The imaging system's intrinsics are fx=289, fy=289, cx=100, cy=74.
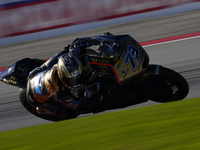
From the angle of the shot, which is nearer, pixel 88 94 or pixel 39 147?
pixel 39 147

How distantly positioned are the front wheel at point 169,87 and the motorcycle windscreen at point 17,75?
6.11ft

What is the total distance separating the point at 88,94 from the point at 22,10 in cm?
645

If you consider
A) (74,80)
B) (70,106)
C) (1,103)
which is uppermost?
(74,80)

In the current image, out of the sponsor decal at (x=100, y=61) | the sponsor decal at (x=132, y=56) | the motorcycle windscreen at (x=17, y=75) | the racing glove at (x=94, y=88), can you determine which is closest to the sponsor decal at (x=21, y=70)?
the motorcycle windscreen at (x=17, y=75)

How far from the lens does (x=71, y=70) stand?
317 cm

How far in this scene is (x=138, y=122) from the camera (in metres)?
3.03

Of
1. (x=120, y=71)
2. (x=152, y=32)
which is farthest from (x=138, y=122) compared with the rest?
(x=152, y=32)

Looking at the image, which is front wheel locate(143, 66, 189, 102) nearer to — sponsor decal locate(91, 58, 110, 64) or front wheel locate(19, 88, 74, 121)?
sponsor decal locate(91, 58, 110, 64)

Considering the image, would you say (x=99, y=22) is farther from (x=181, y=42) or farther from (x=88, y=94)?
(x=88, y=94)

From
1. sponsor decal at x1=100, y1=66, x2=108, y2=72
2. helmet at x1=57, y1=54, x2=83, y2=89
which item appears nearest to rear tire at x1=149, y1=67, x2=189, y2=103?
sponsor decal at x1=100, y1=66, x2=108, y2=72

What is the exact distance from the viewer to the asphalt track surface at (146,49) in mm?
4691

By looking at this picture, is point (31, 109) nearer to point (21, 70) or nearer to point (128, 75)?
point (21, 70)

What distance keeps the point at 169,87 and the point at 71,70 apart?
123 cm

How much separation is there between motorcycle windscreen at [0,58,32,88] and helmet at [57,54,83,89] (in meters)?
1.14
